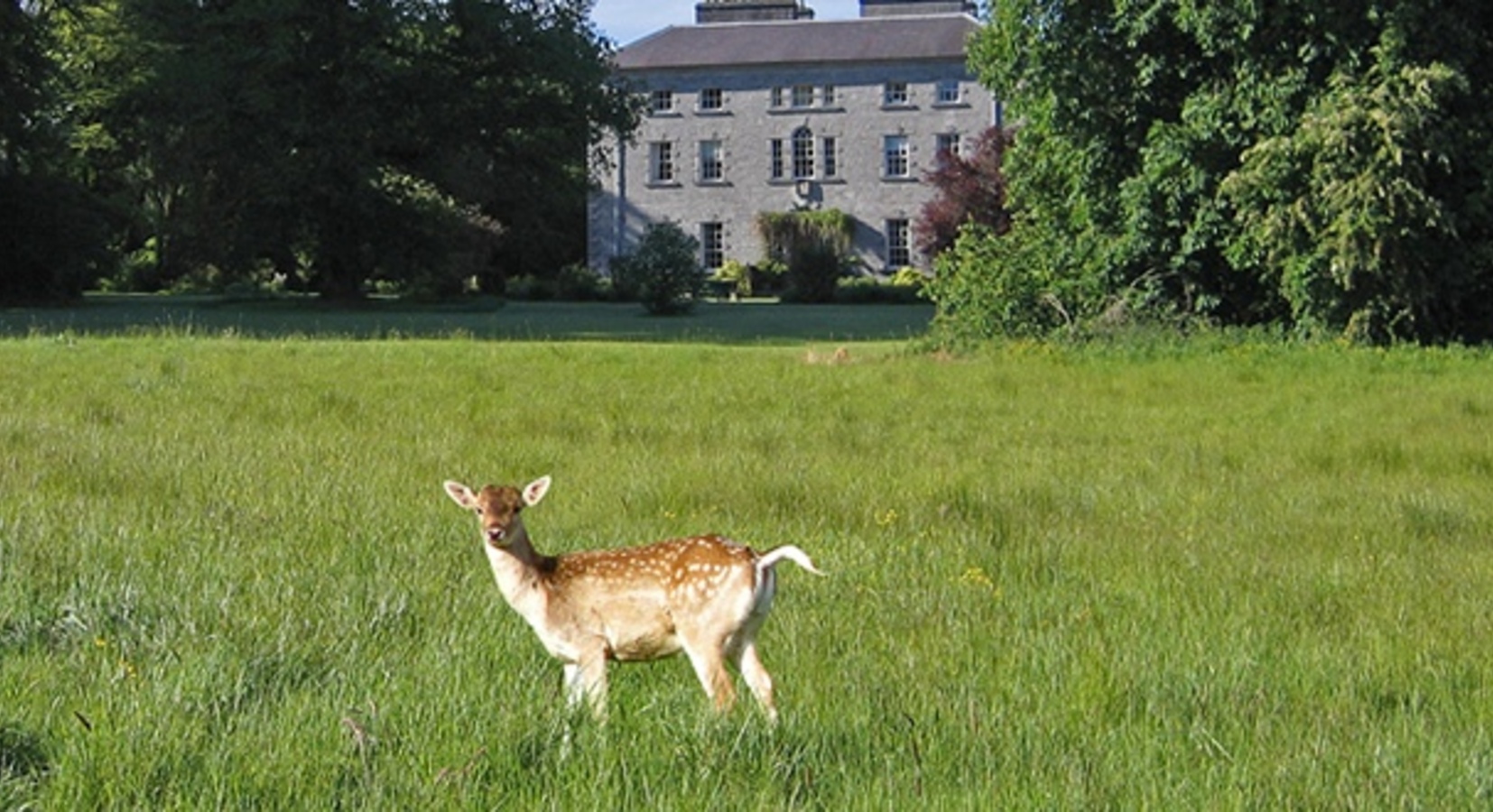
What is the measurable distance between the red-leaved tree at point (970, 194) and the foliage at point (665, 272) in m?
19.5

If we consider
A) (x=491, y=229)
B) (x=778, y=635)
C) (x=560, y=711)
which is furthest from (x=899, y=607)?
(x=491, y=229)

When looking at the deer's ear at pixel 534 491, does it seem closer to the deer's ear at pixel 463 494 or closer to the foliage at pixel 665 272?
the deer's ear at pixel 463 494

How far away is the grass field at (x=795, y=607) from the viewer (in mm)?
5191

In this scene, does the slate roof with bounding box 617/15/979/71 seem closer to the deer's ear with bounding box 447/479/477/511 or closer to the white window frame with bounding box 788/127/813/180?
the white window frame with bounding box 788/127/813/180

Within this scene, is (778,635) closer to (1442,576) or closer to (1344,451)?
(1442,576)

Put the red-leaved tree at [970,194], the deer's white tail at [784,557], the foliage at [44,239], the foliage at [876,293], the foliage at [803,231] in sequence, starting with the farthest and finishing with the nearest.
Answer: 1. the foliage at [803,231]
2. the red-leaved tree at [970,194]
3. the foliage at [876,293]
4. the foliage at [44,239]
5. the deer's white tail at [784,557]

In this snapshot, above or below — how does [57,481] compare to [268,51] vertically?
below

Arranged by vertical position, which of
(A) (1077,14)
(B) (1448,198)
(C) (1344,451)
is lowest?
(C) (1344,451)

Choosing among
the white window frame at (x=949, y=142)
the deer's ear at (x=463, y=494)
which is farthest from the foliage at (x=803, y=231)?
the deer's ear at (x=463, y=494)

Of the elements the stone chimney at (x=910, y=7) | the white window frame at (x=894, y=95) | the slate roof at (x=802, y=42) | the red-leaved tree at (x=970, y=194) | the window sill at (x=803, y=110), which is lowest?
the red-leaved tree at (x=970, y=194)

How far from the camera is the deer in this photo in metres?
5.36

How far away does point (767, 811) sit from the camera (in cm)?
482

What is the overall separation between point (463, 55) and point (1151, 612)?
46.8m

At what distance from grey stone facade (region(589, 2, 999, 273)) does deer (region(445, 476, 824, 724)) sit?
8033 centimetres
